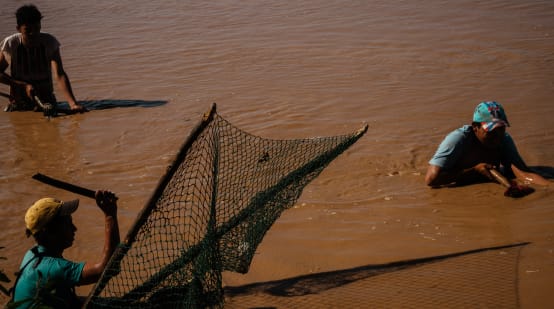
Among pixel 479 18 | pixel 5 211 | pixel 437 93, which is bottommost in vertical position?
pixel 5 211

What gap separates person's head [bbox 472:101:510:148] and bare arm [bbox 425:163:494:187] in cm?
24

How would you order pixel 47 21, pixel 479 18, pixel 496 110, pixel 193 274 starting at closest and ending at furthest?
pixel 193 274 → pixel 496 110 → pixel 479 18 → pixel 47 21

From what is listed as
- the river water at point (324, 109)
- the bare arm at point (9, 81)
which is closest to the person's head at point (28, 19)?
the bare arm at point (9, 81)

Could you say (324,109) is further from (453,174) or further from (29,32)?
(29,32)

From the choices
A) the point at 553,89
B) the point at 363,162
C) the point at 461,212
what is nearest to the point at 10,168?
the point at 363,162

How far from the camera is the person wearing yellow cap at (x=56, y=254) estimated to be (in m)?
3.07

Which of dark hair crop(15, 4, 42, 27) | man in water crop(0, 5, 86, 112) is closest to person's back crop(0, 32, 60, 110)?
man in water crop(0, 5, 86, 112)

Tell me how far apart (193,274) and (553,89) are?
6079mm

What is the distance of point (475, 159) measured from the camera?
17.7 feet

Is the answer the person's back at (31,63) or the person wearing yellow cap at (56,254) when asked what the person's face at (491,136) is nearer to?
the person wearing yellow cap at (56,254)

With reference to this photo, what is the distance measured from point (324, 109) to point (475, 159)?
2643 mm

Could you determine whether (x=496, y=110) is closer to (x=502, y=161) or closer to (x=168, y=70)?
(x=502, y=161)

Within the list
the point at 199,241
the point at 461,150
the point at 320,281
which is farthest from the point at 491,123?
the point at 199,241

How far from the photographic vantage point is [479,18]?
11336 mm
